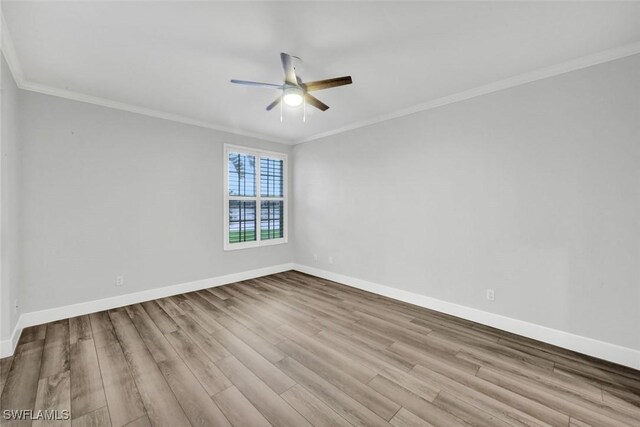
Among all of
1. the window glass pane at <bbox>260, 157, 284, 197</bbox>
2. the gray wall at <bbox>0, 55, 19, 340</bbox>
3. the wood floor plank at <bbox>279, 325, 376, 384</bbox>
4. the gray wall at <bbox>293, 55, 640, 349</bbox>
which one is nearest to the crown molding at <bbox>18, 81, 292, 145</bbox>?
the gray wall at <bbox>0, 55, 19, 340</bbox>

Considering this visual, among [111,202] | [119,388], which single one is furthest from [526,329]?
[111,202]

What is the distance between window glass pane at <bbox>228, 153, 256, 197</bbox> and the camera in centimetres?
464

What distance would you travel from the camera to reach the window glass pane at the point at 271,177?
5.11 metres

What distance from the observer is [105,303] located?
3334mm

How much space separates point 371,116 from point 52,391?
14.5 ft

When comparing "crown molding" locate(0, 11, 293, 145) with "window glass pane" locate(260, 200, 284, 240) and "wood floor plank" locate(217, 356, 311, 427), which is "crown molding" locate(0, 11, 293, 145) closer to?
"window glass pane" locate(260, 200, 284, 240)

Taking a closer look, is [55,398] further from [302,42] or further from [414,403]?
[302,42]

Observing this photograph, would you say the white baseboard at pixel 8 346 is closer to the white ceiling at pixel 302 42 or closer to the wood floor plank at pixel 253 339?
the wood floor plank at pixel 253 339

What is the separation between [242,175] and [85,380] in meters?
3.45

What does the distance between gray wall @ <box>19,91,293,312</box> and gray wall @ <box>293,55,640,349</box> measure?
2.63 m

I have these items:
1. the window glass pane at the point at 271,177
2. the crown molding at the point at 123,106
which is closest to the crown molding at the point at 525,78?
Result: the window glass pane at the point at 271,177

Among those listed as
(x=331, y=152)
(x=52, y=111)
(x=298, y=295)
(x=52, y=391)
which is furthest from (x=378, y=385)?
(x=52, y=111)

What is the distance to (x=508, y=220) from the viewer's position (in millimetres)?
2859

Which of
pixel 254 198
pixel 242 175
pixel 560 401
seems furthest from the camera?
pixel 254 198
